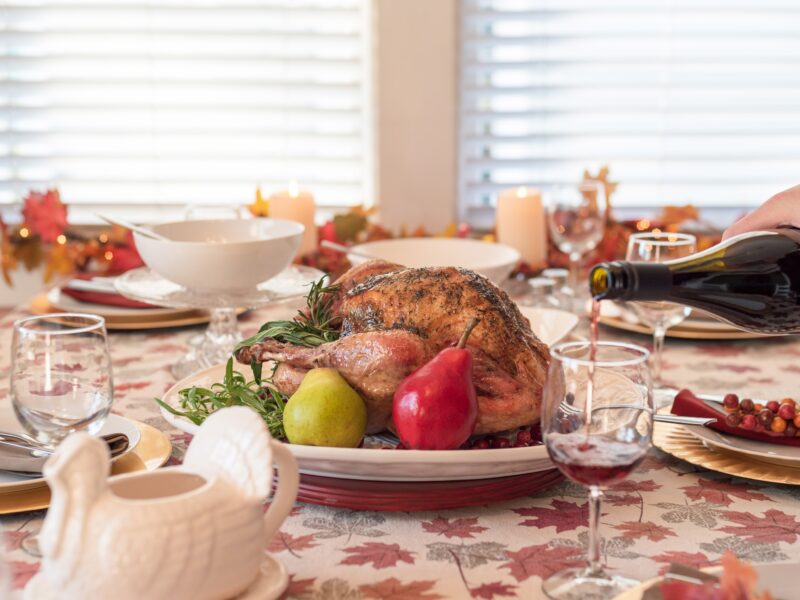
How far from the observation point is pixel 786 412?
109cm

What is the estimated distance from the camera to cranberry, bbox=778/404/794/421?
1087 mm

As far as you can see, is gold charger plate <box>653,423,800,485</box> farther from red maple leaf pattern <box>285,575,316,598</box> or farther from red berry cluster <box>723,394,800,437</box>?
red maple leaf pattern <box>285,575,316,598</box>

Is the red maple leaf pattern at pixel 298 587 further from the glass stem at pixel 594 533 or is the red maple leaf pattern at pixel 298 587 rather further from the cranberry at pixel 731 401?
Result: the cranberry at pixel 731 401

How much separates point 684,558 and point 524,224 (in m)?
1.39

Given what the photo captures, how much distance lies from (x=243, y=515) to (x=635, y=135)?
261 centimetres

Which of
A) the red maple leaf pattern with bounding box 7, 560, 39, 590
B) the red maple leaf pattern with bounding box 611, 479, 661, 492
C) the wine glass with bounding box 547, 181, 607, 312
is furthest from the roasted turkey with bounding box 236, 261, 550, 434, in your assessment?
the wine glass with bounding box 547, 181, 607, 312

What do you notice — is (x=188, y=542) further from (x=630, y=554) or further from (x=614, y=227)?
(x=614, y=227)

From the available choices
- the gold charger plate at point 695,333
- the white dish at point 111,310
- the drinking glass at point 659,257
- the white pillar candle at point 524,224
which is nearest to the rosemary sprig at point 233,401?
the drinking glass at point 659,257

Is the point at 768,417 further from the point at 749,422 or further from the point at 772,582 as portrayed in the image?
the point at 772,582

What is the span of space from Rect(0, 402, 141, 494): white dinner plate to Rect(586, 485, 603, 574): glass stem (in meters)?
0.49

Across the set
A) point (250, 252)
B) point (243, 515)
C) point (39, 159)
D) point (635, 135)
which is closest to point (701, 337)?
point (250, 252)

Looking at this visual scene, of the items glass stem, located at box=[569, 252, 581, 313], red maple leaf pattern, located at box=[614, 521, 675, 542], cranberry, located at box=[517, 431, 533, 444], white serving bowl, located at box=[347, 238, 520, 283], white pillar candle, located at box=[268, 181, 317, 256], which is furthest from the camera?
white pillar candle, located at box=[268, 181, 317, 256]

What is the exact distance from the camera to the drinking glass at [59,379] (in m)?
0.99

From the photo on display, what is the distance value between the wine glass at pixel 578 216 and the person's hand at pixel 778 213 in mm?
743
